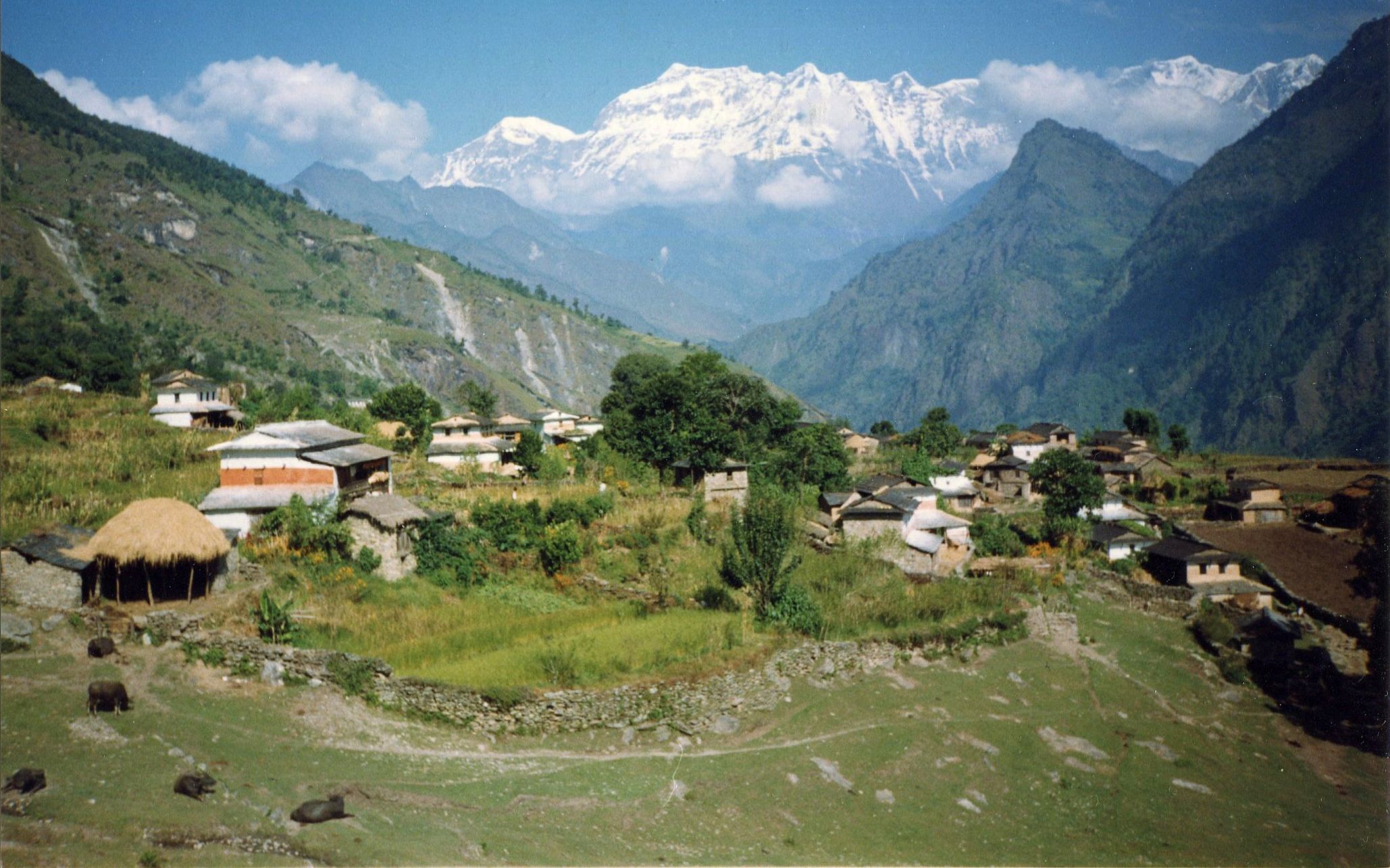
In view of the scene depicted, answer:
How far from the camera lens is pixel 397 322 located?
175 metres

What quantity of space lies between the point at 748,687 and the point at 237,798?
10375 mm

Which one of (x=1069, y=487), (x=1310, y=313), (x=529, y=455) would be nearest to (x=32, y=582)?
(x=529, y=455)

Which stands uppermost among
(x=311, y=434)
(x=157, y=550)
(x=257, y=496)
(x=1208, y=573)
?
(x=311, y=434)

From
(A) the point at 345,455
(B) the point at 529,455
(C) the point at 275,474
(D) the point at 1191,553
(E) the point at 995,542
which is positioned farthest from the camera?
(E) the point at 995,542

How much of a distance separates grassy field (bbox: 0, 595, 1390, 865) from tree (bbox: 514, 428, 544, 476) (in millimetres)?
22470

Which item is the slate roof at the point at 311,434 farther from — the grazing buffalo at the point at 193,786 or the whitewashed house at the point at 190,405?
the whitewashed house at the point at 190,405

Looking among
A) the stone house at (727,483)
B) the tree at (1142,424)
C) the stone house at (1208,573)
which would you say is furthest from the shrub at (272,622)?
the tree at (1142,424)

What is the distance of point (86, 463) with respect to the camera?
2820 centimetres

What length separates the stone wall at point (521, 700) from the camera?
15.5 m

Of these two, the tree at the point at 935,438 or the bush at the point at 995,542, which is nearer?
the bush at the point at 995,542

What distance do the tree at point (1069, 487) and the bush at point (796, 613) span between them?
26.9 meters

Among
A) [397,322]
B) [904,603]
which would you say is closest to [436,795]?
[904,603]

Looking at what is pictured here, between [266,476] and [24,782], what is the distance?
1557 cm

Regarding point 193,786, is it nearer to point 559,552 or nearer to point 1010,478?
point 559,552
